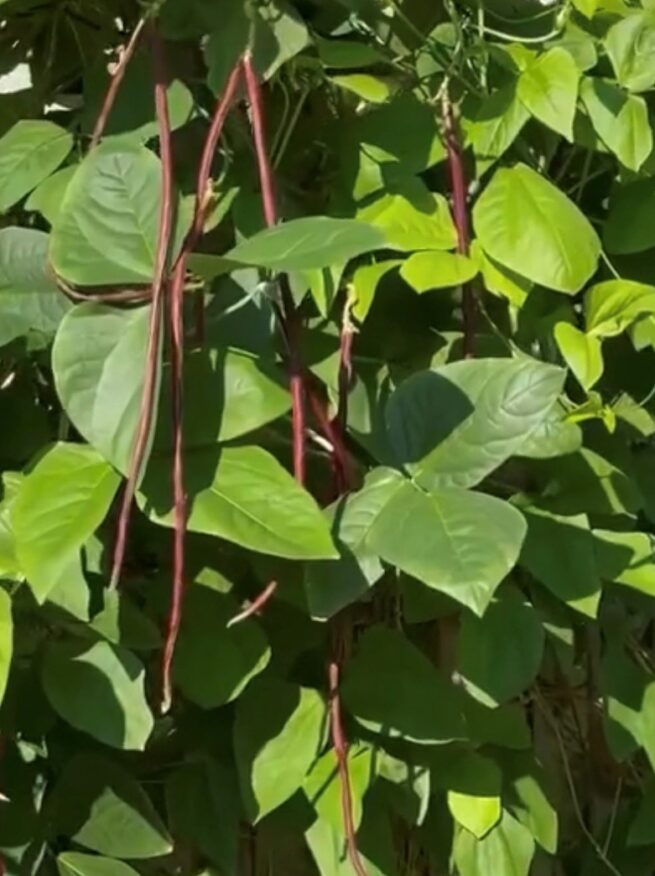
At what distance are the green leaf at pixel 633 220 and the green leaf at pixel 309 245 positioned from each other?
0.26 metres

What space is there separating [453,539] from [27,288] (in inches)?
9.3

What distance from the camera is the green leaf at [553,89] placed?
0.72 metres

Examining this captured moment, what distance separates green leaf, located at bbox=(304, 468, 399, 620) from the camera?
0.64 m

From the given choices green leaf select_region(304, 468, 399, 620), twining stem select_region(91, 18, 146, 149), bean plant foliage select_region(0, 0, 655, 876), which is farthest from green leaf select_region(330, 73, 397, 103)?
green leaf select_region(304, 468, 399, 620)

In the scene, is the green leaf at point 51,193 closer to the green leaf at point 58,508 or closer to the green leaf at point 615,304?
the green leaf at point 58,508

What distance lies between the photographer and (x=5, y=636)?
1.94ft

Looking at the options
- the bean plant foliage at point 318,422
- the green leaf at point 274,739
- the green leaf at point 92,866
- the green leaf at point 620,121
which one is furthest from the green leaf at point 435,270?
the green leaf at point 92,866

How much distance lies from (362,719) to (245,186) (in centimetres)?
28

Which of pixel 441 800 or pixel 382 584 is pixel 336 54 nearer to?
pixel 382 584

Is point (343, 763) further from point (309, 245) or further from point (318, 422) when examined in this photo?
point (309, 245)

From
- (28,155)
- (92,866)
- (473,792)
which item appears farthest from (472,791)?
(28,155)

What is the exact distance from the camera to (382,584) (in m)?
0.80

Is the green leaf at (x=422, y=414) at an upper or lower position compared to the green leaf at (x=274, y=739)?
upper

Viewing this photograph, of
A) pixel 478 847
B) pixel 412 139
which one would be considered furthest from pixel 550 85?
pixel 478 847
